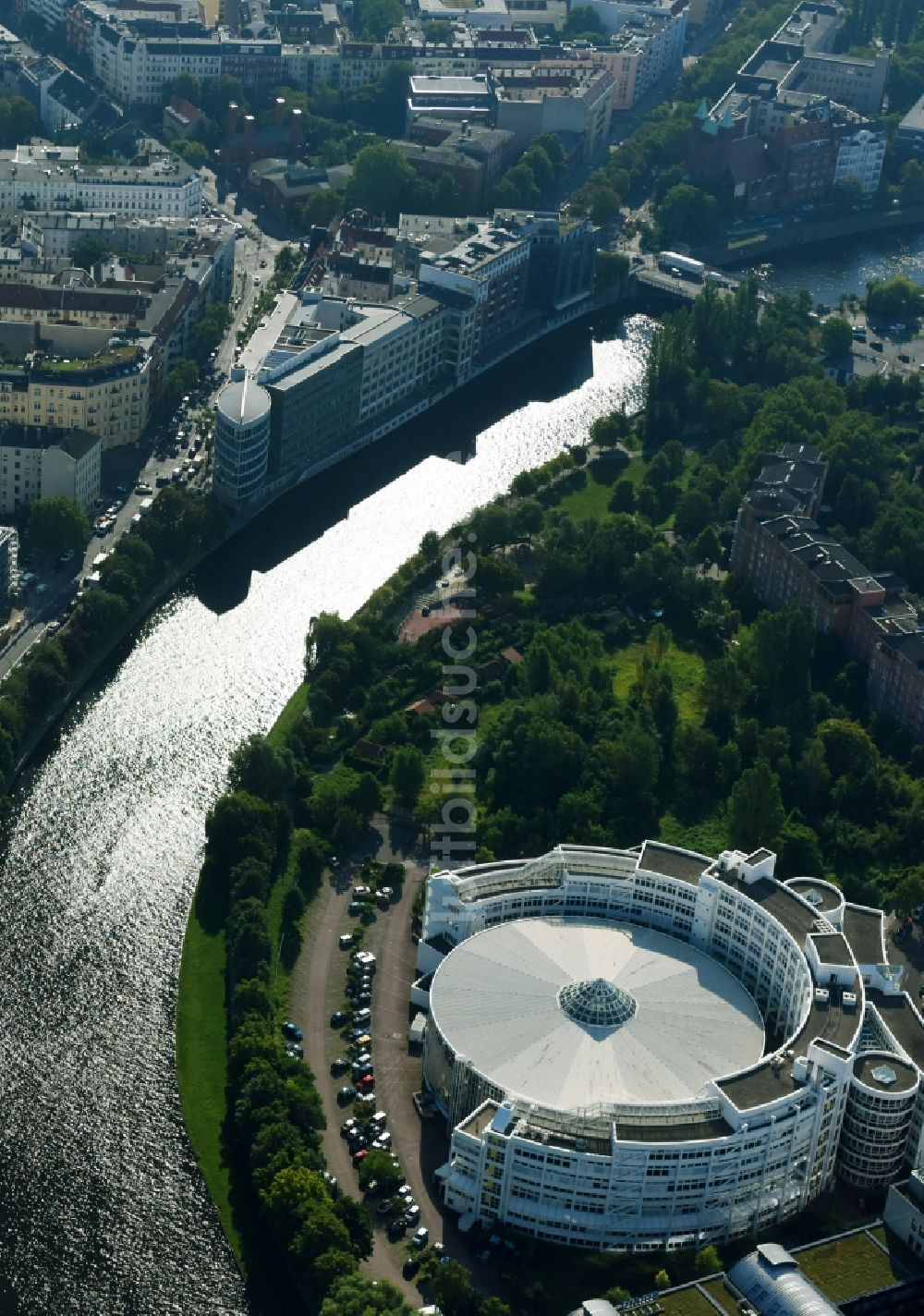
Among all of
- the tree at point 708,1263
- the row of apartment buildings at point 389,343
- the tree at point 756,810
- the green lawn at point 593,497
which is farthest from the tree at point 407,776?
the green lawn at point 593,497

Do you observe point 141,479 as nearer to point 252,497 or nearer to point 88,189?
point 252,497

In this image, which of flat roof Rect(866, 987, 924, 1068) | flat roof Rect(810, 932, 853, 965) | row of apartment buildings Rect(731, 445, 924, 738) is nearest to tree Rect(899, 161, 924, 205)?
row of apartment buildings Rect(731, 445, 924, 738)

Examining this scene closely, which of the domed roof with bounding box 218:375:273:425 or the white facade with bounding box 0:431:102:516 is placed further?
the domed roof with bounding box 218:375:273:425

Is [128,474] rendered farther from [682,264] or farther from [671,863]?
[682,264]

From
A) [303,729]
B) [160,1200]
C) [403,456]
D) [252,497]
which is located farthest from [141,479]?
[160,1200]

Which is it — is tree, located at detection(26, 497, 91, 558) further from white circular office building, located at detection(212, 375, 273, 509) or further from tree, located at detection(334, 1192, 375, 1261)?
tree, located at detection(334, 1192, 375, 1261)
